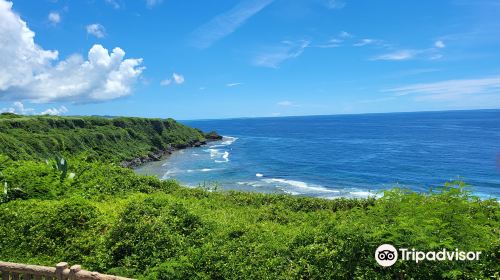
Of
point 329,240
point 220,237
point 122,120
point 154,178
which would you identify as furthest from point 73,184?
point 122,120

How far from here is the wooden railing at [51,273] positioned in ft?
21.3

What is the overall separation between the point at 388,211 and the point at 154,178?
15.9m

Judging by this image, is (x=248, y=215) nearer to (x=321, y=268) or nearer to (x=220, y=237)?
(x=220, y=237)

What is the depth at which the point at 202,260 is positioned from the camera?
813cm

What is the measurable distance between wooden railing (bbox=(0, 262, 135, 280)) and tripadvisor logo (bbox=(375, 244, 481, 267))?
491 centimetres

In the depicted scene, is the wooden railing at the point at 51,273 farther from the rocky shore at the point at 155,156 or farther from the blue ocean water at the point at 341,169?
the rocky shore at the point at 155,156

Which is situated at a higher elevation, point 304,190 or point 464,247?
point 464,247

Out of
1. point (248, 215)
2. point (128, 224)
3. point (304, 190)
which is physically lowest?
point (304, 190)

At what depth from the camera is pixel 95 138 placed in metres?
70.1

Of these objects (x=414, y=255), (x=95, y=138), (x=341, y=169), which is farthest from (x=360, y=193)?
(x=95, y=138)

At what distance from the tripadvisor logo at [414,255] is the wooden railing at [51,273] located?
491cm

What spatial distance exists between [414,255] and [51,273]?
22.6ft

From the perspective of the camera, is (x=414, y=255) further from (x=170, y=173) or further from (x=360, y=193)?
(x=170, y=173)

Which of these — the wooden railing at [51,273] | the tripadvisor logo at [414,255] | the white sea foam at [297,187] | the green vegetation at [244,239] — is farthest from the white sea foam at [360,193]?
the wooden railing at [51,273]
